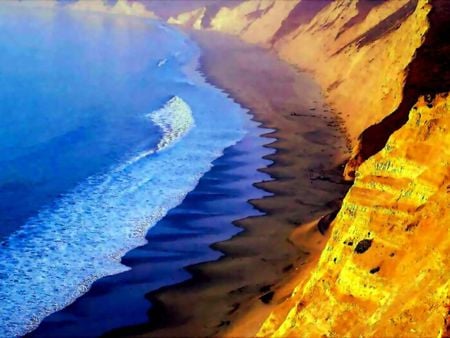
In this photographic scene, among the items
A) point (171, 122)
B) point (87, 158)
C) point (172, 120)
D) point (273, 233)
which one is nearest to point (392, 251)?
point (273, 233)

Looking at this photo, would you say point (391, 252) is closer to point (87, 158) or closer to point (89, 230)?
point (89, 230)

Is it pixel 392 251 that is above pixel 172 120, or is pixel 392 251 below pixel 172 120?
above

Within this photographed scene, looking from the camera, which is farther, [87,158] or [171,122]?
[171,122]

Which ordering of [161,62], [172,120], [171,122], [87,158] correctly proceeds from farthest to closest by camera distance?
[161,62]
[172,120]
[171,122]
[87,158]

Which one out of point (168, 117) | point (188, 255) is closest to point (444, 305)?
point (188, 255)

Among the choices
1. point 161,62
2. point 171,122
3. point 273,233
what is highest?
point 161,62

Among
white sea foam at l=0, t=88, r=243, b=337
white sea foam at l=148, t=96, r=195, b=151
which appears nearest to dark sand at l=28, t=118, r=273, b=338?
white sea foam at l=0, t=88, r=243, b=337

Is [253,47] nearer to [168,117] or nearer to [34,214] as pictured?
[168,117]
